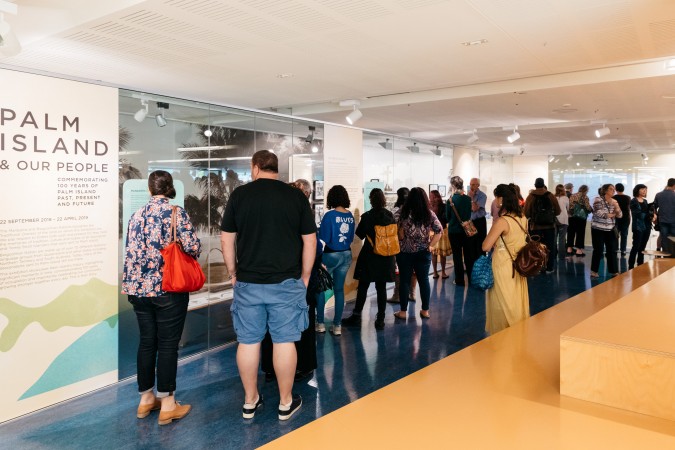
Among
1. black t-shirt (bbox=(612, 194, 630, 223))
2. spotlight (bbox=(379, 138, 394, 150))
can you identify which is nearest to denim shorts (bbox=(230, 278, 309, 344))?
spotlight (bbox=(379, 138, 394, 150))

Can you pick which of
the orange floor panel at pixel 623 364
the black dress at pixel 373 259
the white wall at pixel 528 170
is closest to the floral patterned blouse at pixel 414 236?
the black dress at pixel 373 259

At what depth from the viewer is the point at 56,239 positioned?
11.9ft

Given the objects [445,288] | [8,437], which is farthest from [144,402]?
[445,288]

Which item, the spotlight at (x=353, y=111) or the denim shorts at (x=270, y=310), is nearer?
the denim shorts at (x=270, y=310)

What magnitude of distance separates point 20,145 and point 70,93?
557 millimetres

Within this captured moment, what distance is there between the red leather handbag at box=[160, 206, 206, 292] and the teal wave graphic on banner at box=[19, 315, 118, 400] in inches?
46.6

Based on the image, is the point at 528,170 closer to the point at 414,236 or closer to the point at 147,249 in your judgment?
the point at 414,236

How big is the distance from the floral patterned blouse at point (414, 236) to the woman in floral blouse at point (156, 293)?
2.75m

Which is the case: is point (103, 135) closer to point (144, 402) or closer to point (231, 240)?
point (231, 240)

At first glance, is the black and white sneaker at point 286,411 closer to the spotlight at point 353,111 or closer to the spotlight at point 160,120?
the spotlight at point 160,120

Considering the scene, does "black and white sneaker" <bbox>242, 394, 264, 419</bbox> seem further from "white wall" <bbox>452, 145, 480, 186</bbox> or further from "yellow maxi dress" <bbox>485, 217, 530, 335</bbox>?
"white wall" <bbox>452, 145, 480, 186</bbox>

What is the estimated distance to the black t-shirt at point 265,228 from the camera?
3094mm

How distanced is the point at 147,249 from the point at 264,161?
37.2 inches

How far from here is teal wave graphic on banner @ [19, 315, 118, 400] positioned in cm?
366
